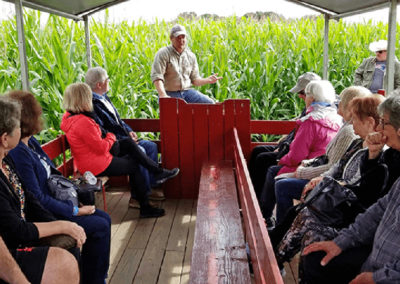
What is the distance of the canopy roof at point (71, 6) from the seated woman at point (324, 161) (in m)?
2.63

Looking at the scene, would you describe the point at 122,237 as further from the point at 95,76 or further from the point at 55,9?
the point at 55,9

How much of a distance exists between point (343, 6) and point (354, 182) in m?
2.98

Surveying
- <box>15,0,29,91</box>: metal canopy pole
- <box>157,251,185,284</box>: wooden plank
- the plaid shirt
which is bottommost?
<box>157,251,185,284</box>: wooden plank

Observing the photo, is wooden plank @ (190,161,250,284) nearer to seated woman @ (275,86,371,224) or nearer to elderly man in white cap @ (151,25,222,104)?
seated woman @ (275,86,371,224)

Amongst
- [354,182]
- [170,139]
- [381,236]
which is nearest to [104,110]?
[170,139]

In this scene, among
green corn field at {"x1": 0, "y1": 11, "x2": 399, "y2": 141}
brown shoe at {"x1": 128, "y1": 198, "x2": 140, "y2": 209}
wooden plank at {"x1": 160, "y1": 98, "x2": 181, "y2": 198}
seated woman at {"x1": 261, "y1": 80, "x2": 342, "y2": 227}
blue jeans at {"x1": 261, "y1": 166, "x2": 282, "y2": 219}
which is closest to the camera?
seated woman at {"x1": 261, "y1": 80, "x2": 342, "y2": 227}

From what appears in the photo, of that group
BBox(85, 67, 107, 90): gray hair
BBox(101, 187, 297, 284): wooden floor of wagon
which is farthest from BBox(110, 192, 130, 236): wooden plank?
BBox(85, 67, 107, 90): gray hair

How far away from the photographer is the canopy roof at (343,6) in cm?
410

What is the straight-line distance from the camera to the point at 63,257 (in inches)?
82.2

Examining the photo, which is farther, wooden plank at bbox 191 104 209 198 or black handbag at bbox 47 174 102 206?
wooden plank at bbox 191 104 209 198

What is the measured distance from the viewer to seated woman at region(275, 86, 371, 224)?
9.65ft

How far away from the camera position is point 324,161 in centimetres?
317

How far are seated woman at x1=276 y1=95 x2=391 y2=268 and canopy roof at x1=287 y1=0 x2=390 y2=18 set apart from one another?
168cm

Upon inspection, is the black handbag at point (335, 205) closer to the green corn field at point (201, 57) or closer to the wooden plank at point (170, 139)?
the wooden plank at point (170, 139)
